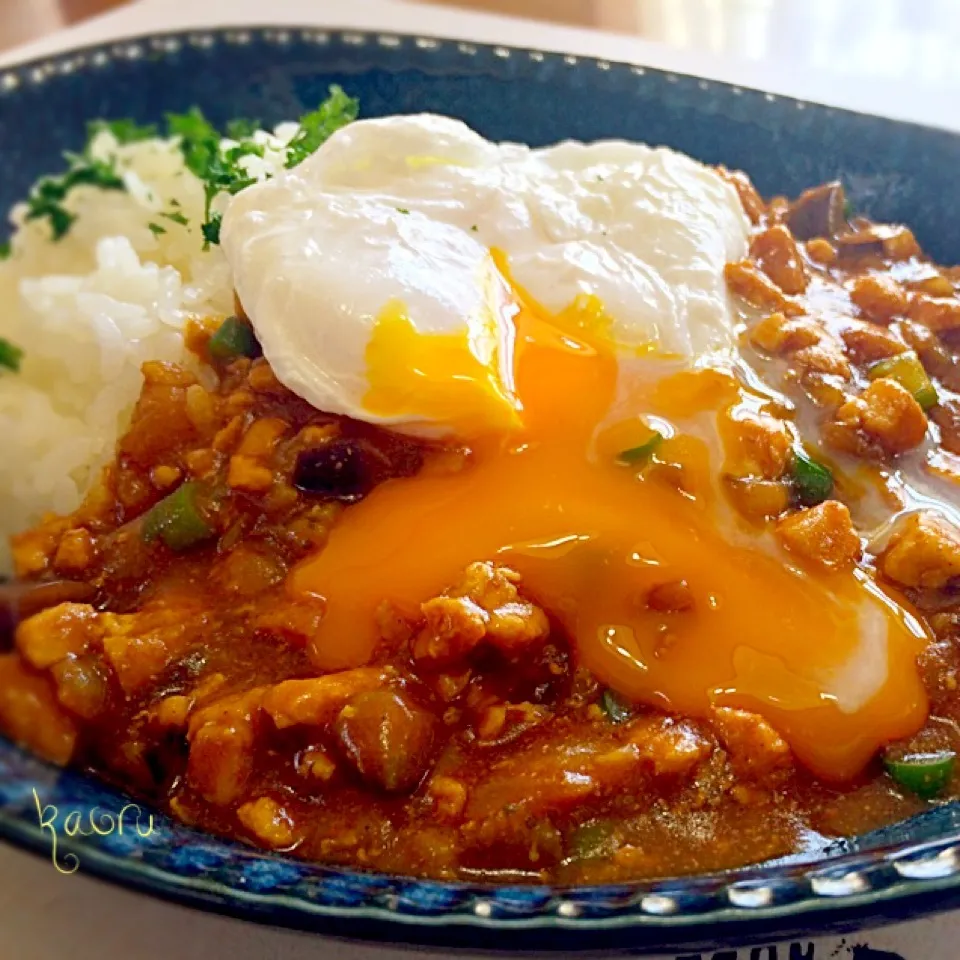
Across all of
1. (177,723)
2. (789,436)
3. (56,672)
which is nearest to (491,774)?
(177,723)

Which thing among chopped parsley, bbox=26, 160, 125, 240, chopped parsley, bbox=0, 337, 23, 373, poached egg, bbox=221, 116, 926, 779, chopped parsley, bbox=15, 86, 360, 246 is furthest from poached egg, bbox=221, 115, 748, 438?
chopped parsley, bbox=26, 160, 125, 240

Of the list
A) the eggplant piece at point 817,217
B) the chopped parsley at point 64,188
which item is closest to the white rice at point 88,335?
the chopped parsley at point 64,188

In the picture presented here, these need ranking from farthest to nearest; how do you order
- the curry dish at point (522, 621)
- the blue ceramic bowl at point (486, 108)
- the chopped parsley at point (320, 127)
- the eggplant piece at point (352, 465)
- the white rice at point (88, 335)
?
the blue ceramic bowl at point (486, 108)
the chopped parsley at point (320, 127)
the white rice at point (88, 335)
the eggplant piece at point (352, 465)
the curry dish at point (522, 621)

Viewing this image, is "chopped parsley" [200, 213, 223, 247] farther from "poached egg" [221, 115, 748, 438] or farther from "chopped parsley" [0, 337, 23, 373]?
"chopped parsley" [0, 337, 23, 373]

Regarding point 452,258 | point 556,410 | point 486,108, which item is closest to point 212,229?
point 452,258

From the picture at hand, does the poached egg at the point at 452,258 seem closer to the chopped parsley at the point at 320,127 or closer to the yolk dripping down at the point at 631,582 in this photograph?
the yolk dripping down at the point at 631,582

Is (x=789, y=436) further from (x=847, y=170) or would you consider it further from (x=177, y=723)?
(x=847, y=170)
